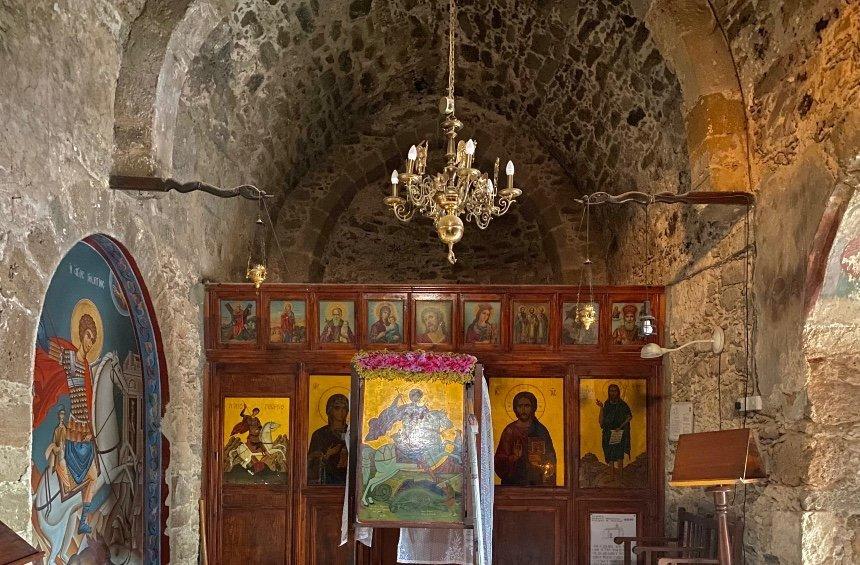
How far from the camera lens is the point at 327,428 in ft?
25.0

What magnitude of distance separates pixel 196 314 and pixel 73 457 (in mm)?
2133

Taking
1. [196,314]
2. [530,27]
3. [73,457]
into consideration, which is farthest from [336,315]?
[530,27]

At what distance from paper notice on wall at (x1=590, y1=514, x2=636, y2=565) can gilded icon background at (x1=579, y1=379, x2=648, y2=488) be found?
30 centimetres

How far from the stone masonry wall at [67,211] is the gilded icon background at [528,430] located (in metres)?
2.70

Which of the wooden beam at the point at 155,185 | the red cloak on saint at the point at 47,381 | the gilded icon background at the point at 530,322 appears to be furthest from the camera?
the gilded icon background at the point at 530,322

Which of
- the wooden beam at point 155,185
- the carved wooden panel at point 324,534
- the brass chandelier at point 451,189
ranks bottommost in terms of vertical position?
the carved wooden panel at point 324,534

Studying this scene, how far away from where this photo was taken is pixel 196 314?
7215mm

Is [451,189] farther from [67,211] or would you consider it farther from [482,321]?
[482,321]

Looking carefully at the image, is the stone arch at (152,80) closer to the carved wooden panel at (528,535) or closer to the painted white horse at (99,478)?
the painted white horse at (99,478)

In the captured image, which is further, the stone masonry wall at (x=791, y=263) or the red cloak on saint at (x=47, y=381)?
the red cloak on saint at (x=47, y=381)

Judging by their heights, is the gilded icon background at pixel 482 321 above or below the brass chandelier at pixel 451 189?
below

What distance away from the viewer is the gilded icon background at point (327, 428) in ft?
24.8

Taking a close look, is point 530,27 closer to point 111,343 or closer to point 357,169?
point 357,169

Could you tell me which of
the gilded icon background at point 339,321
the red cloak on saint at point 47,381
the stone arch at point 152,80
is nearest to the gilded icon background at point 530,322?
the gilded icon background at point 339,321
